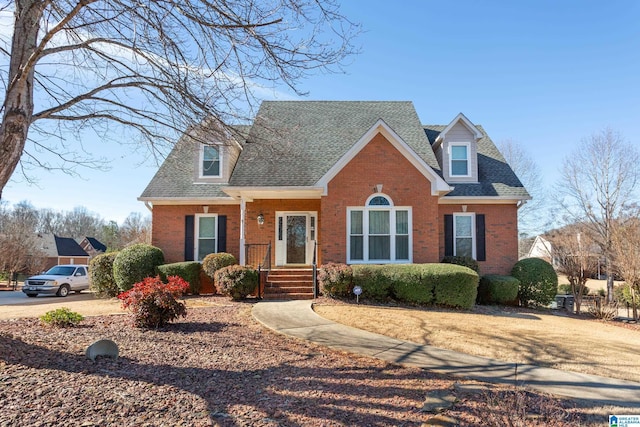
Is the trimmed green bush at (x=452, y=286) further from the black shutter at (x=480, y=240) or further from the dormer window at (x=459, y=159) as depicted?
the dormer window at (x=459, y=159)

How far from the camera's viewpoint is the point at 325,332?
806 centimetres

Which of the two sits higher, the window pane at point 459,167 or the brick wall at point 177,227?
the window pane at point 459,167

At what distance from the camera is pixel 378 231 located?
14.2 meters

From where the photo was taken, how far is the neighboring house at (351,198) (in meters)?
14.0

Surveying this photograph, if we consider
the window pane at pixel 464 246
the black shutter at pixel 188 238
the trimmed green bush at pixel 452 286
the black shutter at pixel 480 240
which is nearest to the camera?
the trimmed green bush at pixel 452 286

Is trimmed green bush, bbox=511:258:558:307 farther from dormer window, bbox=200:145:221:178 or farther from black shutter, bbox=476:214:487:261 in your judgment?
dormer window, bbox=200:145:221:178

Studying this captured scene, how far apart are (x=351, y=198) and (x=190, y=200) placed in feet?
22.8

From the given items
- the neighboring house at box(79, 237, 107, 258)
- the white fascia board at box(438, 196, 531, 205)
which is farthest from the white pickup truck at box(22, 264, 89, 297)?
the neighboring house at box(79, 237, 107, 258)

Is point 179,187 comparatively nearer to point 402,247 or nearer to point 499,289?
point 402,247

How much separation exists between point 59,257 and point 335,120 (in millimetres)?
44948

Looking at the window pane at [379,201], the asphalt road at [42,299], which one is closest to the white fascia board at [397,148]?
the window pane at [379,201]

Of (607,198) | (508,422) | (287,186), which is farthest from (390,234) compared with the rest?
(607,198)

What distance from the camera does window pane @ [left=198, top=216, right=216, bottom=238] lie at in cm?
1680

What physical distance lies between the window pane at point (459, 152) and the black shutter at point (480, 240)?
2.63 metres
